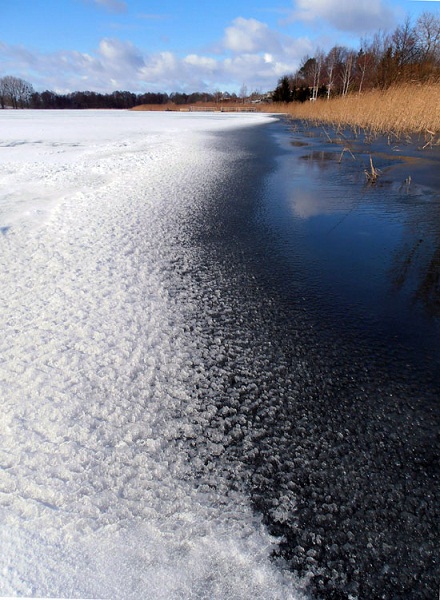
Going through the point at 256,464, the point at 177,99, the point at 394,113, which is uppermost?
the point at 177,99

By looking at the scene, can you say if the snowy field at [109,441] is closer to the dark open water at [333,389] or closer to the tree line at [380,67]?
the dark open water at [333,389]

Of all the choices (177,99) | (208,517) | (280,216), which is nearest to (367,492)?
(208,517)

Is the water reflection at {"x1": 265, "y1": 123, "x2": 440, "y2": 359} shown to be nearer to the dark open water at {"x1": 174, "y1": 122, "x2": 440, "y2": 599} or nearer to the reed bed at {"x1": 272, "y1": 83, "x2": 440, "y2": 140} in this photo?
the dark open water at {"x1": 174, "y1": 122, "x2": 440, "y2": 599}

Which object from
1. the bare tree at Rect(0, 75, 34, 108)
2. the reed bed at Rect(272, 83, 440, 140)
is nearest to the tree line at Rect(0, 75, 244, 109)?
the bare tree at Rect(0, 75, 34, 108)

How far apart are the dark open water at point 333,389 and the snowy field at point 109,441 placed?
0.41ft

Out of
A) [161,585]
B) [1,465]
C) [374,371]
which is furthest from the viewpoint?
[374,371]

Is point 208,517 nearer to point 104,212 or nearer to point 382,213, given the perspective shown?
point 104,212

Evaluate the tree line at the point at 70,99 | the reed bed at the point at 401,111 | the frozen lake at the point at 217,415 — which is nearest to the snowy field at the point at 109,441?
the frozen lake at the point at 217,415

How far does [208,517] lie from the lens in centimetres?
A: 102

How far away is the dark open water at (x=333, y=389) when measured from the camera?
0.96 metres

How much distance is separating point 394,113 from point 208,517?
12.2 metres

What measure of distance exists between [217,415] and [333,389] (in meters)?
0.53

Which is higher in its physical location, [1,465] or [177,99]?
[177,99]

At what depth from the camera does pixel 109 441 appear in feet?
4.08
